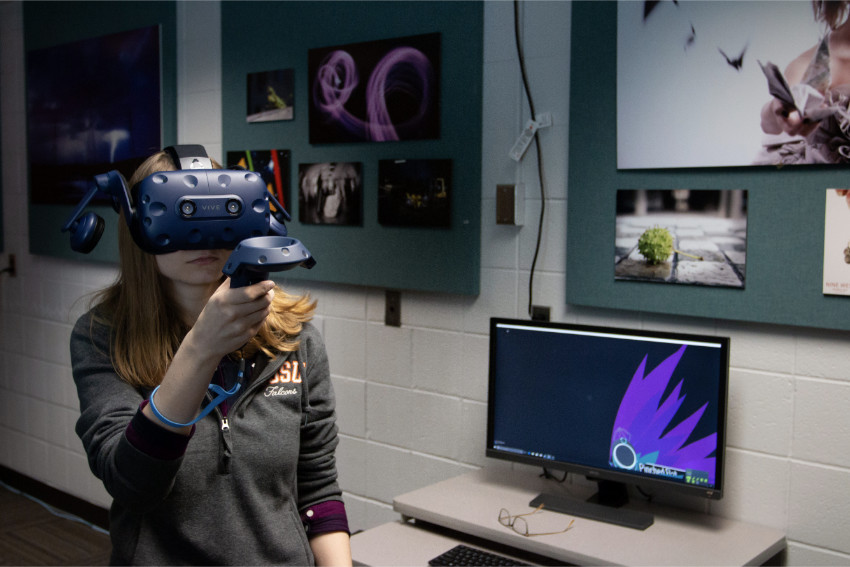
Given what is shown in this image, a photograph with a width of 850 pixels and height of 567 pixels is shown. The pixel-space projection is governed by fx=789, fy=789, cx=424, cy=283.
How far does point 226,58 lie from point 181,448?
2.16 metres

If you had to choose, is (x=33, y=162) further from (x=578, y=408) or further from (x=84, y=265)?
(x=578, y=408)

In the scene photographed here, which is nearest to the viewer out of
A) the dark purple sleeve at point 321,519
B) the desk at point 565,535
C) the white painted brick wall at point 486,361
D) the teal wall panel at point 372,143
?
the dark purple sleeve at point 321,519

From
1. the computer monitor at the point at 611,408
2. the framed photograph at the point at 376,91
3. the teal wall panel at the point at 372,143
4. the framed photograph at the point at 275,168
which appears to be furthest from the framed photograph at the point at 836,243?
the framed photograph at the point at 275,168

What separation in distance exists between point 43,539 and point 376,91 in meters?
2.34

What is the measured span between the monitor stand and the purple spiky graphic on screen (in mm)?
112

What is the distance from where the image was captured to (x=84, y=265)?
11.4 ft

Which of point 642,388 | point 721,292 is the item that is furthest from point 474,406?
point 721,292

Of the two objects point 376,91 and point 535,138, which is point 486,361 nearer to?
point 535,138

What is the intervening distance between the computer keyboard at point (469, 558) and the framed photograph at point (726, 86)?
97 cm

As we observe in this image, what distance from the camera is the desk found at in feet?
5.30

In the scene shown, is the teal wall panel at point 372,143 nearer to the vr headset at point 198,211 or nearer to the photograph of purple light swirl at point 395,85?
the photograph of purple light swirl at point 395,85

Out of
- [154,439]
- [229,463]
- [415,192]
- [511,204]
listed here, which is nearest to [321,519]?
[229,463]

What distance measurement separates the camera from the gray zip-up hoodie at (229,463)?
121 centimetres

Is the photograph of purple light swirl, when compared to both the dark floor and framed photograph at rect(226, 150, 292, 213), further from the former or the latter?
the dark floor
